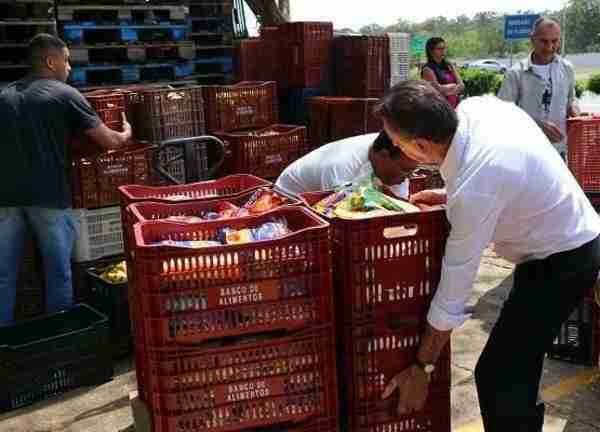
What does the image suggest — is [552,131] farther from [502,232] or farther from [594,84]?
[594,84]

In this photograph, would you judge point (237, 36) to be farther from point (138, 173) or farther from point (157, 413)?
point (157, 413)

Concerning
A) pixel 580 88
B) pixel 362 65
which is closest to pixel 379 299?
pixel 362 65

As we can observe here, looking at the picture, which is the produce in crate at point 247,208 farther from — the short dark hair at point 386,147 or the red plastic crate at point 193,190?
the short dark hair at point 386,147

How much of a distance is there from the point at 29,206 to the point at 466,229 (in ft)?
10.7

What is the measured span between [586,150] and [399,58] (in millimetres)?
2830

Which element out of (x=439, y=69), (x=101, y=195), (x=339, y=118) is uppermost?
(x=439, y=69)

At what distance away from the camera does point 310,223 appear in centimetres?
265

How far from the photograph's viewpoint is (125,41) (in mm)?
7613

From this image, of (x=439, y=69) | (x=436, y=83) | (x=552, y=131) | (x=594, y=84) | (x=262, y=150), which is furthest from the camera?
(x=594, y=84)

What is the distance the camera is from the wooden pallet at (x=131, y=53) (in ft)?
23.9

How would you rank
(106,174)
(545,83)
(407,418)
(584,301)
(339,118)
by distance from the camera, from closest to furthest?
(407,418) → (584,301) → (106,174) → (545,83) → (339,118)

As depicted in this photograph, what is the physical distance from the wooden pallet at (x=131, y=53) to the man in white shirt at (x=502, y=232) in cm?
537

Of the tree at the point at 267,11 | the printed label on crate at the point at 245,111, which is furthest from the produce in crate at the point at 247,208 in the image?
the tree at the point at 267,11

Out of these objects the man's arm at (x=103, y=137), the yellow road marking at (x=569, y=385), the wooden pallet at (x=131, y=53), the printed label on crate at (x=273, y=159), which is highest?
the wooden pallet at (x=131, y=53)
